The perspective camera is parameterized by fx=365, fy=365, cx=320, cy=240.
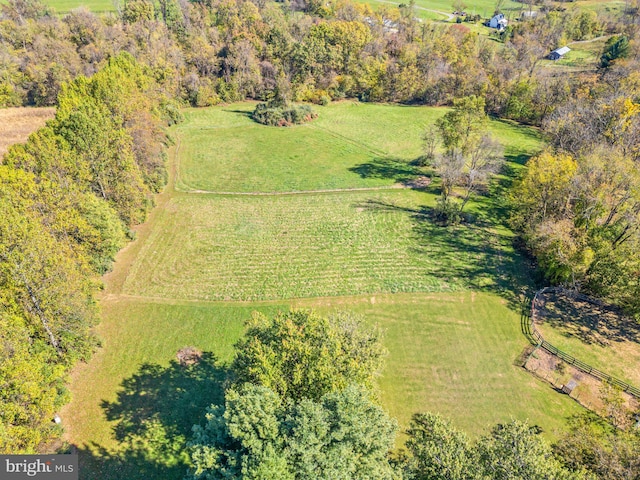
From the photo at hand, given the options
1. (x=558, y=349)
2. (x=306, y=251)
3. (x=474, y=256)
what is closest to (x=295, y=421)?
(x=558, y=349)

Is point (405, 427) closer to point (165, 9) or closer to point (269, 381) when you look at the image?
point (269, 381)

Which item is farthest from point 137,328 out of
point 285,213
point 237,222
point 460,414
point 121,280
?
point 460,414

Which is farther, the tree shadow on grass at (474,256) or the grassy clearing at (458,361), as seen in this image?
the tree shadow on grass at (474,256)

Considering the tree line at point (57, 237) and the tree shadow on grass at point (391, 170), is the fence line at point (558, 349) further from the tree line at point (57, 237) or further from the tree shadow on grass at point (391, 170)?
the tree line at point (57, 237)

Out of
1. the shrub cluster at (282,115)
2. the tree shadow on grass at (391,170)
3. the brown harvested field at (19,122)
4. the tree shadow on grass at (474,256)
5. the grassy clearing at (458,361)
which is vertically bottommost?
the grassy clearing at (458,361)

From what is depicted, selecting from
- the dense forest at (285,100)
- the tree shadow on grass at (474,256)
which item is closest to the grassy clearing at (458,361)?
the tree shadow on grass at (474,256)

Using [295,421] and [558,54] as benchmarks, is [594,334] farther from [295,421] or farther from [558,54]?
[558,54]
